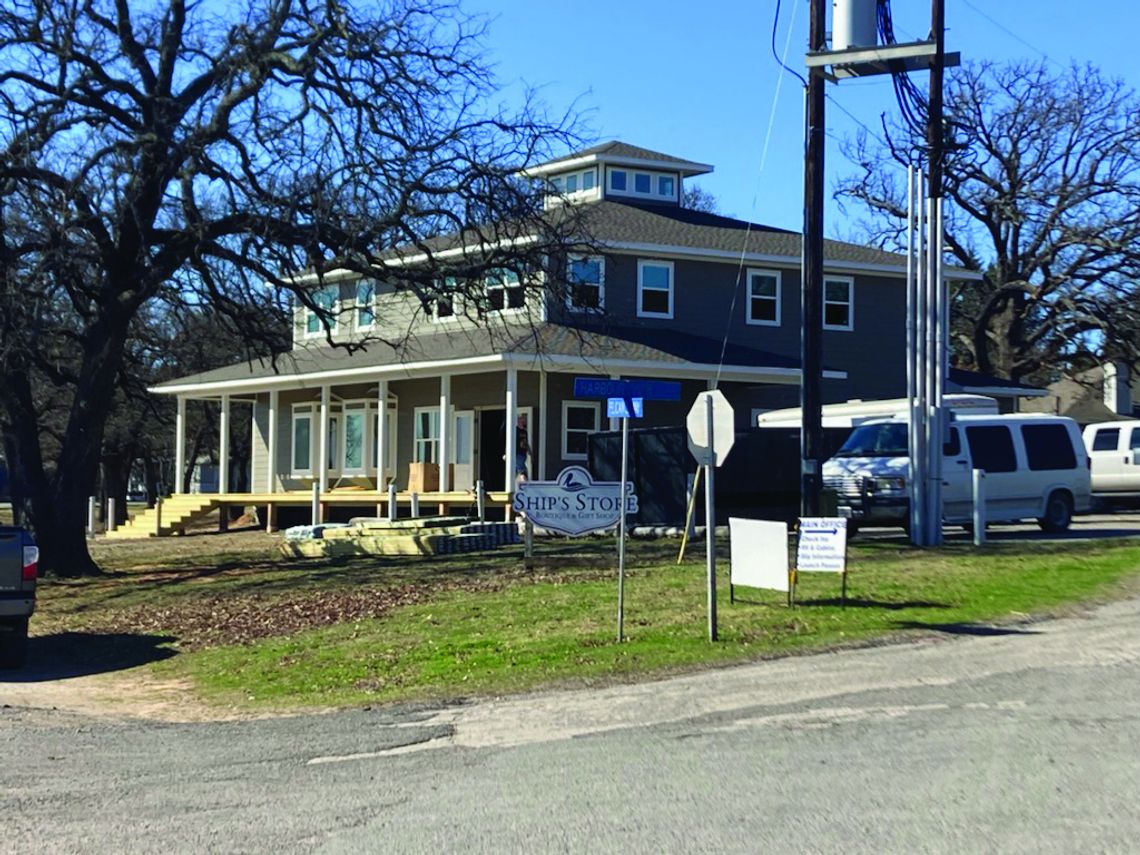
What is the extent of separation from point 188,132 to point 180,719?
11.8m

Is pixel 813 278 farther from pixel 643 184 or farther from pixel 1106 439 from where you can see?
pixel 643 184

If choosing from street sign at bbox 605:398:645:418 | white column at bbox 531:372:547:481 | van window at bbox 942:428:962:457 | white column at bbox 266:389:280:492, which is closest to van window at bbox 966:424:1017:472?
van window at bbox 942:428:962:457

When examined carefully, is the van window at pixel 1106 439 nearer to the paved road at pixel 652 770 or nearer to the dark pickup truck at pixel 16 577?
the paved road at pixel 652 770

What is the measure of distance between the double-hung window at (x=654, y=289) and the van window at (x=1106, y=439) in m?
10.1

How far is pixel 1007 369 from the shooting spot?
44.1 m

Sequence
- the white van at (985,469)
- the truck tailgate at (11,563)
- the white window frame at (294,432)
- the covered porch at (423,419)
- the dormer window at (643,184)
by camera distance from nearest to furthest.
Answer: the truck tailgate at (11,563), the white van at (985,469), the covered porch at (423,419), the white window frame at (294,432), the dormer window at (643,184)

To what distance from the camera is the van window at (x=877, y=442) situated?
21.8 meters

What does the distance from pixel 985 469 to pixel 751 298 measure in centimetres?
1131

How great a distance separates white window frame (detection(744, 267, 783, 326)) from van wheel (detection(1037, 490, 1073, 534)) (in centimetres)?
1098

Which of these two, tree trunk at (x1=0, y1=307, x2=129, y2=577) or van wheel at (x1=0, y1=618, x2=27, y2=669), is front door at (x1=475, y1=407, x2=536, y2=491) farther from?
van wheel at (x1=0, y1=618, x2=27, y2=669)

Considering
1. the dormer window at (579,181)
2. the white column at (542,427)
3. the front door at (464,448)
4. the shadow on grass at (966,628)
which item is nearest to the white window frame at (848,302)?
the dormer window at (579,181)

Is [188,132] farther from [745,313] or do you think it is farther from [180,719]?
[745,313]

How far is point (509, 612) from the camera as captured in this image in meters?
15.2

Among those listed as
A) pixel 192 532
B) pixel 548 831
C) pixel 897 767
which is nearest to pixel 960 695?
pixel 897 767
